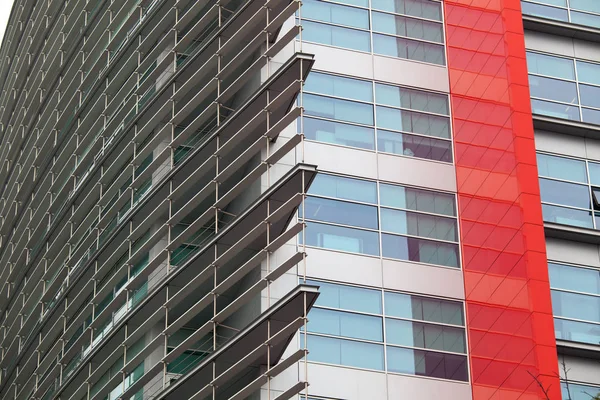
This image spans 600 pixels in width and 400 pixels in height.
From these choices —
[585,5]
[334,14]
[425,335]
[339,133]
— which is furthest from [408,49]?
[425,335]

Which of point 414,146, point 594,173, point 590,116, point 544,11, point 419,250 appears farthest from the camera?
point 544,11

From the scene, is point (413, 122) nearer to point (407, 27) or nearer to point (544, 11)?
point (407, 27)

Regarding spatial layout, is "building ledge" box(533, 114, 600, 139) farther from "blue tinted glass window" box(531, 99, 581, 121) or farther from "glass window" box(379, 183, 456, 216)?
"glass window" box(379, 183, 456, 216)

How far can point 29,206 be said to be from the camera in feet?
221

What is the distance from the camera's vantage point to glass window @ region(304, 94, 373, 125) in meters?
43.9

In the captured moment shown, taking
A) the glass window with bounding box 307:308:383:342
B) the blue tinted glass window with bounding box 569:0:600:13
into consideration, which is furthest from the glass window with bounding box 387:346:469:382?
the blue tinted glass window with bounding box 569:0:600:13

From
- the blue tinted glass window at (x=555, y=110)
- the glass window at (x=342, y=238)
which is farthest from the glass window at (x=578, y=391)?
the blue tinted glass window at (x=555, y=110)

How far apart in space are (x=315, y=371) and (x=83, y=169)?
21745mm

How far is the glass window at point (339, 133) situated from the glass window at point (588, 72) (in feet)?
33.1

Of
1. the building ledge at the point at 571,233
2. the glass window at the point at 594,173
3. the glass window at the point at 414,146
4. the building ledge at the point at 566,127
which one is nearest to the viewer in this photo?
the glass window at the point at 414,146

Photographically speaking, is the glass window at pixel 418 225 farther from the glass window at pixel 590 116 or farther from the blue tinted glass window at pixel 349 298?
the glass window at pixel 590 116

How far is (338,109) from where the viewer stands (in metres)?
44.2

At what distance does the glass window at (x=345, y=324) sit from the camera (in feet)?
132

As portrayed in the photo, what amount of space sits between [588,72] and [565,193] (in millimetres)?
5572
